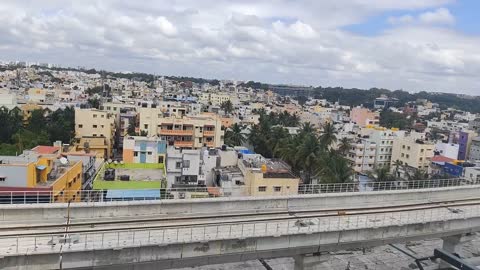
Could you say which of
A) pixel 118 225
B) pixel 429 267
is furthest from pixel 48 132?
pixel 429 267

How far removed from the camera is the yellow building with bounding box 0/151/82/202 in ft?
80.6

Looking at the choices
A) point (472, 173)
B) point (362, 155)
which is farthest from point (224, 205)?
point (362, 155)

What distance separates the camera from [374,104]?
18562 centimetres

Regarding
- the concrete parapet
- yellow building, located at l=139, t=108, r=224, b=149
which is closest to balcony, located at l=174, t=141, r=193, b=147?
yellow building, located at l=139, t=108, r=224, b=149

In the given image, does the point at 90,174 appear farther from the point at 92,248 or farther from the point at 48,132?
the point at 92,248

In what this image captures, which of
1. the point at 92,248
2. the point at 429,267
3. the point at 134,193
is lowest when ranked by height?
the point at 429,267

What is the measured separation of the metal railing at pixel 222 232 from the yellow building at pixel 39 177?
834 centimetres

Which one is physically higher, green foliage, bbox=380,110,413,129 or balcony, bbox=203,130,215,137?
balcony, bbox=203,130,215,137

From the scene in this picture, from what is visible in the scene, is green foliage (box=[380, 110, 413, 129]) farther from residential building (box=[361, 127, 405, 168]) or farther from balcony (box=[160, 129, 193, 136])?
balcony (box=[160, 129, 193, 136])

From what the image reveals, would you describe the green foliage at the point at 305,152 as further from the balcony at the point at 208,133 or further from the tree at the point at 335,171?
the balcony at the point at 208,133

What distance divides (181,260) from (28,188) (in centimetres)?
1344

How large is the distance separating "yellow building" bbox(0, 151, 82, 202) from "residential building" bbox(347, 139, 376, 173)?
129 ft

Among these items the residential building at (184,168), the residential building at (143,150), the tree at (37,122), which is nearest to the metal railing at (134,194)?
the residential building at (184,168)

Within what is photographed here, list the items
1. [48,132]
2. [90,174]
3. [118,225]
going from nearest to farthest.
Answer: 1. [118,225]
2. [90,174]
3. [48,132]
